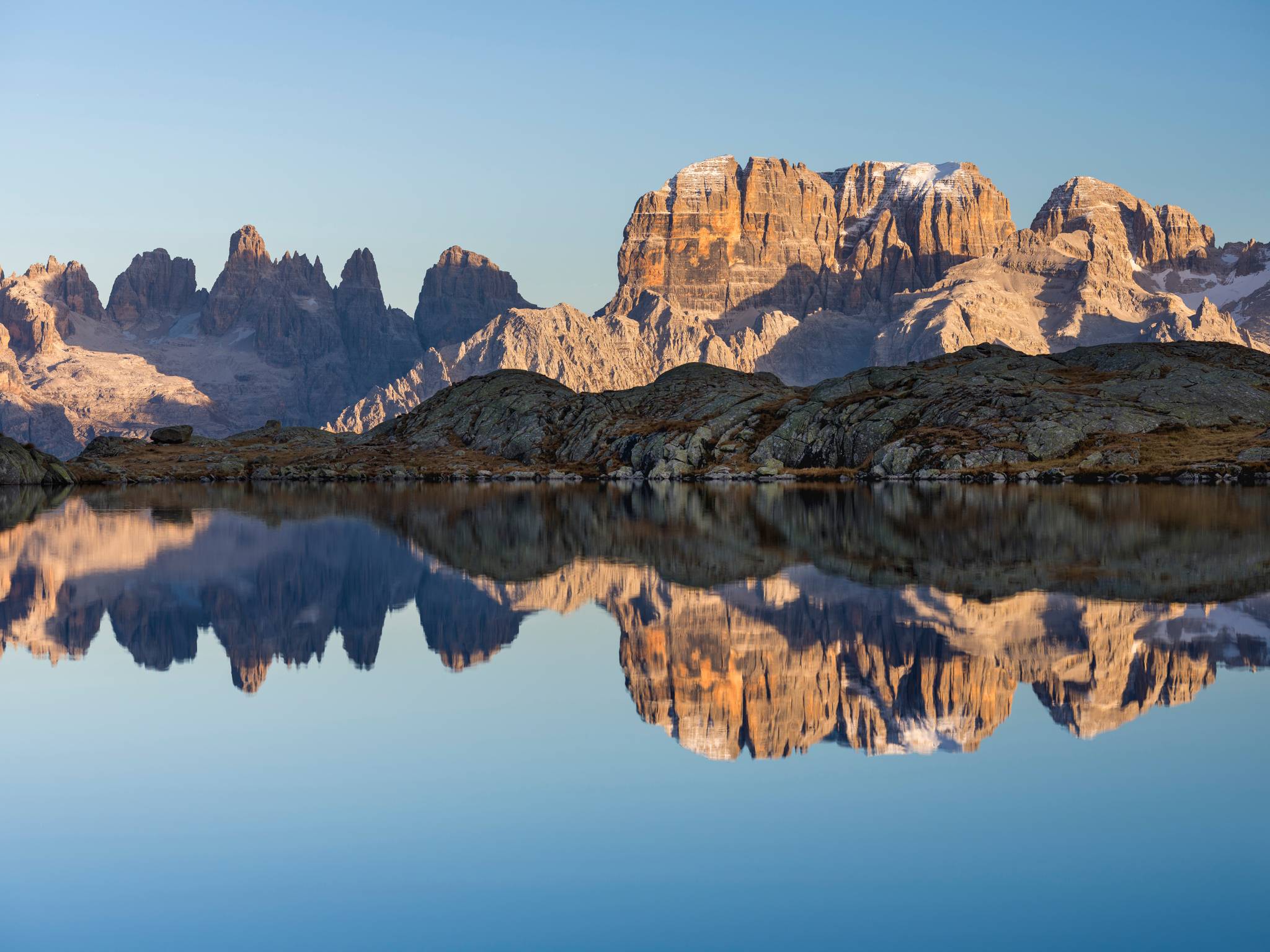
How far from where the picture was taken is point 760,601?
141ft

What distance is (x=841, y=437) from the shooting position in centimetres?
19775

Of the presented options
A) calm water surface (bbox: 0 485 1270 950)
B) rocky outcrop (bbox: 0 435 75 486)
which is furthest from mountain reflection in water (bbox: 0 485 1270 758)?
rocky outcrop (bbox: 0 435 75 486)

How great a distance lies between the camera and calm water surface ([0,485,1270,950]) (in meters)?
16.3

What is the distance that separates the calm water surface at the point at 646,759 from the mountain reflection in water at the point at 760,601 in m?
0.23

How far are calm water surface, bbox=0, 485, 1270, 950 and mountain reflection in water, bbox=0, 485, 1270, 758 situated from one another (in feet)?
0.77

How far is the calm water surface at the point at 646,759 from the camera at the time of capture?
16297 mm

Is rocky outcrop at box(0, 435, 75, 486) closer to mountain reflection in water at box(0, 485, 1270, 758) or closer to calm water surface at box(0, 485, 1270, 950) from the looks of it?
mountain reflection in water at box(0, 485, 1270, 758)

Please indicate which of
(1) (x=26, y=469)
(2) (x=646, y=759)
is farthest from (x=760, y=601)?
(1) (x=26, y=469)

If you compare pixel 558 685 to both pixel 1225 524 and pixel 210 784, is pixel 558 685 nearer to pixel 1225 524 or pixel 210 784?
pixel 210 784

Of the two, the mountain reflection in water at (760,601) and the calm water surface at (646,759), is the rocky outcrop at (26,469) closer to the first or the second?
the mountain reflection in water at (760,601)

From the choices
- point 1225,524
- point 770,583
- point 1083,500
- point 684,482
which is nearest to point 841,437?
point 684,482

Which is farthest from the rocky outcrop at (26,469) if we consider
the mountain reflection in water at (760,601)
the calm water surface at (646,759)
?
the calm water surface at (646,759)

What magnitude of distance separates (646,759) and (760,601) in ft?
67.9

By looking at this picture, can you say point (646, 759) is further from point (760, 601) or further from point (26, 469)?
point (26, 469)
